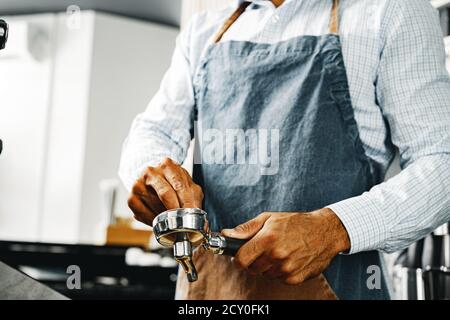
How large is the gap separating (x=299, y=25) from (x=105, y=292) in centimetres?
84

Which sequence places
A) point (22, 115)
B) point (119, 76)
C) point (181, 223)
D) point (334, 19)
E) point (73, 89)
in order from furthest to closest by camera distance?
point (73, 89) → point (119, 76) → point (22, 115) → point (334, 19) → point (181, 223)

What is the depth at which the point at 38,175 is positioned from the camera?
1.16 m

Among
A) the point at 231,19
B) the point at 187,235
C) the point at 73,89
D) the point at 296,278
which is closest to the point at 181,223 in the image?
the point at 187,235

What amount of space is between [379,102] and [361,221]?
0.15m

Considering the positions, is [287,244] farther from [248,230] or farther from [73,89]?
[73,89]

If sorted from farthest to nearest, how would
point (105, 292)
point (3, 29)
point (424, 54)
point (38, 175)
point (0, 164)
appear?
point (105, 292) < point (38, 175) < point (0, 164) < point (424, 54) < point (3, 29)

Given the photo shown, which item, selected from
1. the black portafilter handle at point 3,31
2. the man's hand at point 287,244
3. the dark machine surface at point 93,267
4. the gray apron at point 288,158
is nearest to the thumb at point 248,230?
the man's hand at point 287,244

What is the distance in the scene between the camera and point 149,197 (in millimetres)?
649

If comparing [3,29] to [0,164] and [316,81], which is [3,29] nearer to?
[316,81]

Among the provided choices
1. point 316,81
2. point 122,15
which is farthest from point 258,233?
point 122,15

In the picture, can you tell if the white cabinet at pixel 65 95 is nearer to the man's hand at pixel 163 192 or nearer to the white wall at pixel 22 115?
the white wall at pixel 22 115

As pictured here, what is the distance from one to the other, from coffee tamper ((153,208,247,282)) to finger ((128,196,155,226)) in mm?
137

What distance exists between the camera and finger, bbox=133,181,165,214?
0.64 metres

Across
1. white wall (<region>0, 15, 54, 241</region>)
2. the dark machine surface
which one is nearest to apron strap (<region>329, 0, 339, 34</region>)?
white wall (<region>0, 15, 54, 241</region>)
